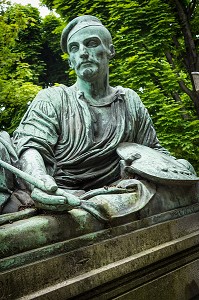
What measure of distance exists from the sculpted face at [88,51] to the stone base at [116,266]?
1512 mm

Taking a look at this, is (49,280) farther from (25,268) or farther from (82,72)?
(82,72)

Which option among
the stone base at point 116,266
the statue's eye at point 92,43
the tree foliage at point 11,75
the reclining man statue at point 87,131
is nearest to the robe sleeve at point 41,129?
the reclining man statue at point 87,131

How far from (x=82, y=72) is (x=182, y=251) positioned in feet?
6.09

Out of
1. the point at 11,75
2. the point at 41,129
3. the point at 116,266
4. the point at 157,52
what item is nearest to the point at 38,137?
the point at 41,129

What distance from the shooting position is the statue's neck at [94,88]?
4062 millimetres

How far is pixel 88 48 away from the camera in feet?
12.7

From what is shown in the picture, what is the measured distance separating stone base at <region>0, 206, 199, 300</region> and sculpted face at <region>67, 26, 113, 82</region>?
1512mm

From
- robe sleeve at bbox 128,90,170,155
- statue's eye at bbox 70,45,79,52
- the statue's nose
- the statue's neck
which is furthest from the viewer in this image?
robe sleeve at bbox 128,90,170,155

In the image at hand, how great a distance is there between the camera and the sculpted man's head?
3.86m

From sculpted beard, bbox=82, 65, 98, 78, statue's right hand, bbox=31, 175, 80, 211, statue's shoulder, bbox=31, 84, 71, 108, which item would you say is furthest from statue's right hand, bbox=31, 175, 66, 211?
sculpted beard, bbox=82, 65, 98, 78

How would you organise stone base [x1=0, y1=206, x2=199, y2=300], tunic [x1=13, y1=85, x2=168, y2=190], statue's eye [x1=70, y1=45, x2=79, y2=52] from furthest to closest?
statue's eye [x1=70, y1=45, x2=79, y2=52] < tunic [x1=13, y1=85, x2=168, y2=190] < stone base [x1=0, y1=206, x2=199, y2=300]

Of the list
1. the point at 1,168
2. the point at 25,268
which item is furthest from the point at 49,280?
the point at 1,168

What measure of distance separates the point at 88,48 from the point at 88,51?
Result: 32 millimetres

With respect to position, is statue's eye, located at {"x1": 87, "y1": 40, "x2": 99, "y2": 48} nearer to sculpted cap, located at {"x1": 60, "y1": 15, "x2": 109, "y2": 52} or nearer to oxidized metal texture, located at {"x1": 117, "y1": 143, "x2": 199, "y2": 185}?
sculpted cap, located at {"x1": 60, "y1": 15, "x2": 109, "y2": 52}
